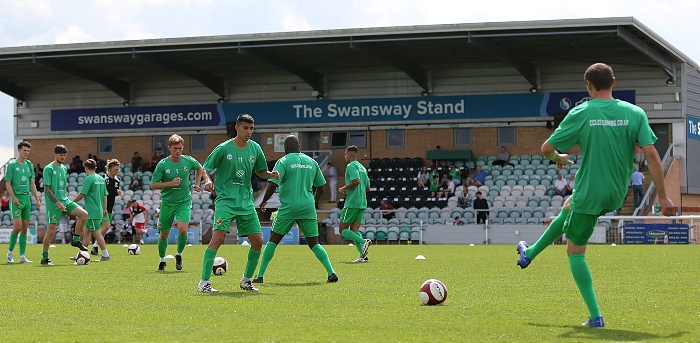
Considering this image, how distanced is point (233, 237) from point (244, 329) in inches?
1197

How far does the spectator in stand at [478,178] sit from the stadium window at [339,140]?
6.71m

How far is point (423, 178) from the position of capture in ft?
126

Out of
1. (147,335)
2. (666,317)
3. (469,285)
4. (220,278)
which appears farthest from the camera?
(220,278)

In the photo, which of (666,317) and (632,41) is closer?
(666,317)

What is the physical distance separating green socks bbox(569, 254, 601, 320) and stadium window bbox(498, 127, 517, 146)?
108ft

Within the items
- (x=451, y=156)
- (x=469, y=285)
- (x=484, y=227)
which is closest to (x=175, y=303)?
(x=469, y=285)

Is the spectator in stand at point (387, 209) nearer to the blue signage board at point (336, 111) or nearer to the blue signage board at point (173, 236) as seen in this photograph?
the blue signage board at point (336, 111)

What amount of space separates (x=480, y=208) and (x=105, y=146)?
19.7m

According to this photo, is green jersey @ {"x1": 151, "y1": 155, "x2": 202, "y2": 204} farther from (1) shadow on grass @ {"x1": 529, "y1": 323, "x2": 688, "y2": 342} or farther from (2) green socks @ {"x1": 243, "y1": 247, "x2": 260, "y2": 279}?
(1) shadow on grass @ {"x1": 529, "y1": 323, "x2": 688, "y2": 342}

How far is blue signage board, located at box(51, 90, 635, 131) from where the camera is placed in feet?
131

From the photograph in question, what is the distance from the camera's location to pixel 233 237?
37750 millimetres

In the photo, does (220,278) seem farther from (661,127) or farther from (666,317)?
(661,127)

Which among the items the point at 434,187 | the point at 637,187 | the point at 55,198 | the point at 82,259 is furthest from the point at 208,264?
the point at 434,187

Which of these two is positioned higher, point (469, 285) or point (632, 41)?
point (632, 41)
